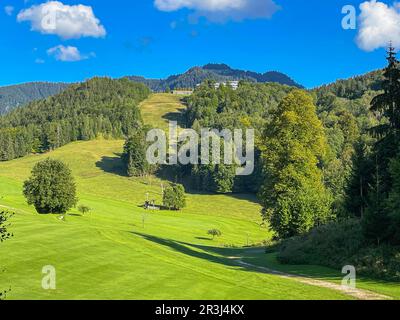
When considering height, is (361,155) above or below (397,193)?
above

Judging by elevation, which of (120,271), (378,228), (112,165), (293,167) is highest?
(112,165)

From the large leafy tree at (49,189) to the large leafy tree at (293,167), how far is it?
34.9 meters

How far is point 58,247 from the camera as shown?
102 ft

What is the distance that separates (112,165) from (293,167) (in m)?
125

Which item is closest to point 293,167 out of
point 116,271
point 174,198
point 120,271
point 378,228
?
point 378,228

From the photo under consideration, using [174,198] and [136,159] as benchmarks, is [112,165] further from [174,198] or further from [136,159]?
[174,198]

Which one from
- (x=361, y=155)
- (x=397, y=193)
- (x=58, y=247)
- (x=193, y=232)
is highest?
(x=361, y=155)

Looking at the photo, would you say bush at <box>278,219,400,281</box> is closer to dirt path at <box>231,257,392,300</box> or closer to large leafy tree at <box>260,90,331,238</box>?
dirt path at <box>231,257,392,300</box>

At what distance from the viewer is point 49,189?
7000 centimetres

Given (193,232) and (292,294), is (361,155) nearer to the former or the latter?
(292,294)

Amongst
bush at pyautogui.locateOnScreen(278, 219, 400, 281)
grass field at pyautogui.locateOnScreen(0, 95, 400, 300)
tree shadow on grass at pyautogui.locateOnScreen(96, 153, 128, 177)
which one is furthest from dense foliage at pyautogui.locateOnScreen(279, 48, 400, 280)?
tree shadow on grass at pyautogui.locateOnScreen(96, 153, 128, 177)
